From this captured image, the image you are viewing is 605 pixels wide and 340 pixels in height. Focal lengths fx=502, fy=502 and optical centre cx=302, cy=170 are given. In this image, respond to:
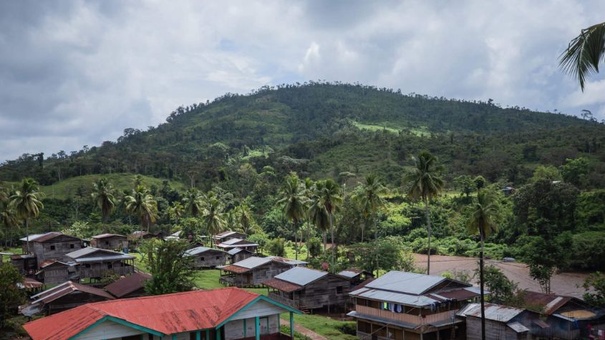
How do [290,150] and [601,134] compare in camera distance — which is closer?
[601,134]

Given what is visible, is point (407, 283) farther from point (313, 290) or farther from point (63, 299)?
point (63, 299)

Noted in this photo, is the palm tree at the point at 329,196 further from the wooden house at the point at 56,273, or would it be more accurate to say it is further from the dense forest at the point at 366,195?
the wooden house at the point at 56,273

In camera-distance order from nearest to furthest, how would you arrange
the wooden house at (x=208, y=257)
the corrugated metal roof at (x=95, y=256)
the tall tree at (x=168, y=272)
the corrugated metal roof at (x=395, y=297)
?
the corrugated metal roof at (x=395, y=297) → the tall tree at (x=168, y=272) → the corrugated metal roof at (x=95, y=256) → the wooden house at (x=208, y=257)

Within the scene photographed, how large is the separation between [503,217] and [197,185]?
256 feet

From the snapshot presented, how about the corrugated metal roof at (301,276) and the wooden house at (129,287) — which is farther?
→ the corrugated metal roof at (301,276)

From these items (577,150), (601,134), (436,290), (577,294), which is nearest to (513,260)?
(577,294)

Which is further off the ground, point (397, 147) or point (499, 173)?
point (397, 147)

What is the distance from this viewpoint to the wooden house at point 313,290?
4809 cm

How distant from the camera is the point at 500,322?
3497cm

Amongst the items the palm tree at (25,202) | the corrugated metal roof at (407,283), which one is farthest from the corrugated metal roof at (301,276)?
the palm tree at (25,202)

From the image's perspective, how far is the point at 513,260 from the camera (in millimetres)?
75250

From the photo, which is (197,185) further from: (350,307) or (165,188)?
(350,307)

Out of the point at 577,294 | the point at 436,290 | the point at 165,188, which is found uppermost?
the point at 165,188

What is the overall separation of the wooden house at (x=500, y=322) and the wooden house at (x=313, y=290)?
14460 mm
